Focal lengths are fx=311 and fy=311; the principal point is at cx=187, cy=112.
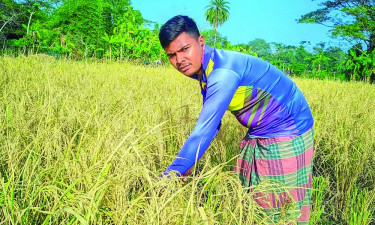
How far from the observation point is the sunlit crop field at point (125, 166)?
0.97m

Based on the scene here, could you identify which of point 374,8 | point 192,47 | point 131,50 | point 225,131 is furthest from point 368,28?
point 192,47

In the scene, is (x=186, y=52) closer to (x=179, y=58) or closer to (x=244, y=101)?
(x=179, y=58)

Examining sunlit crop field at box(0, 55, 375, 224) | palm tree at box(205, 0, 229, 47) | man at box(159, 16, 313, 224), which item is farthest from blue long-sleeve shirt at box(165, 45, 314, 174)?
palm tree at box(205, 0, 229, 47)

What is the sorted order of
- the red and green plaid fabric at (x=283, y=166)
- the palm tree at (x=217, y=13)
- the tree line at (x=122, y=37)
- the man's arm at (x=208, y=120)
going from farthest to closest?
the palm tree at (x=217, y=13)
the tree line at (x=122, y=37)
the red and green plaid fabric at (x=283, y=166)
the man's arm at (x=208, y=120)

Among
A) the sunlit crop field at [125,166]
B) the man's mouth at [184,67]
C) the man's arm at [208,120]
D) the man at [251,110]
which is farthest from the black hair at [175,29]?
the sunlit crop field at [125,166]

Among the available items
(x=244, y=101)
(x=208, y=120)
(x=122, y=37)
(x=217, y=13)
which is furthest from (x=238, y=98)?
(x=217, y=13)

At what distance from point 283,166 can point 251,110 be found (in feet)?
1.10

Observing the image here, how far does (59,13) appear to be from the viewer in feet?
68.3

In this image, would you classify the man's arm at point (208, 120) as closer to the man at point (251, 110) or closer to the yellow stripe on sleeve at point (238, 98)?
the man at point (251, 110)

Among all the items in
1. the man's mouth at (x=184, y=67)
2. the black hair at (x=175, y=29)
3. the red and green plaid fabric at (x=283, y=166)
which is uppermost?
the black hair at (x=175, y=29)

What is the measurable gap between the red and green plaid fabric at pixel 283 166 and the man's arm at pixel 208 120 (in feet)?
1.30

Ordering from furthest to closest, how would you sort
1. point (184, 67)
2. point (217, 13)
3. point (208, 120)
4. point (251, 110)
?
point (217, 13)
point (251, 110)
point (184, 67)
point (208, 120)

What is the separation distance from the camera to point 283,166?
1548 mm

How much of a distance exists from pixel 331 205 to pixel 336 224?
0.57 feet
